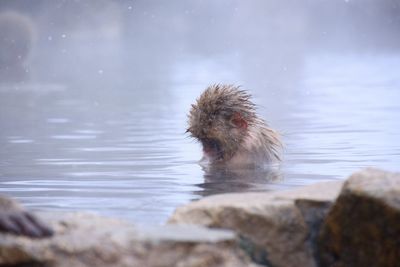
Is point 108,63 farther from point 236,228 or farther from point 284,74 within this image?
point 236,228

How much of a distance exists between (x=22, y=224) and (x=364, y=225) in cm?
100

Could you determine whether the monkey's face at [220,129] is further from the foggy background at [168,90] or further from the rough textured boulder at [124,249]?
the rough textured boulder at [124,249]

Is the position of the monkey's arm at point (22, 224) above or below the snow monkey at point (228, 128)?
below

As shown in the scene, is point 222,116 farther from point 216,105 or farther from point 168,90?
point 168,90

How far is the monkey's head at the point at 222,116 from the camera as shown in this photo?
5355mm

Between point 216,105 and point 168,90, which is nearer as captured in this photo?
point 216,105

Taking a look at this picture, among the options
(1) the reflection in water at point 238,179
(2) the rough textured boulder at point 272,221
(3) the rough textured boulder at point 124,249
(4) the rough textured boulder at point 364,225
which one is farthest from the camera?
(1) the reflection in water at point 238,179

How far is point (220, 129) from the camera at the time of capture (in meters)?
5.38

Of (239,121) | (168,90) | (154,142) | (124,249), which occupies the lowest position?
(124,249)

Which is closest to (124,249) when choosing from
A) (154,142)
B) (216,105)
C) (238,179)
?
(238,179)

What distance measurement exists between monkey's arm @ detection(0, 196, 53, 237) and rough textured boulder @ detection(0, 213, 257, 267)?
21mm

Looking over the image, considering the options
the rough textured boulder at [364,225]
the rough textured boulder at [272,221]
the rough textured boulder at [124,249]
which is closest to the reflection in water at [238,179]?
the rough textured boulder at [272,221]

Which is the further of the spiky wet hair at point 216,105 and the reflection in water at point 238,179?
the spiky wet hair at point 216,105

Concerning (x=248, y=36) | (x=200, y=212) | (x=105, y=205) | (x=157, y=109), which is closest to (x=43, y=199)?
(x=105, y=205)
